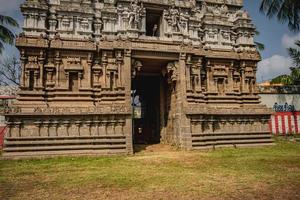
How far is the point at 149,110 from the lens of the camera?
26.5 meters

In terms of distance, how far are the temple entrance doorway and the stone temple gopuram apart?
214 mm

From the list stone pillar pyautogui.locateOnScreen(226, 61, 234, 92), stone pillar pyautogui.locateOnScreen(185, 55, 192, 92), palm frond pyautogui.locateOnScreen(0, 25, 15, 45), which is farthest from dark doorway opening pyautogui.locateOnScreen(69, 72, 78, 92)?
stone pillar pyautogui.locateOnScreen(226, 61, 234, 92)

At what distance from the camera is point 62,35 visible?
700 inches

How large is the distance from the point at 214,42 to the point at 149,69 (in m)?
5.63

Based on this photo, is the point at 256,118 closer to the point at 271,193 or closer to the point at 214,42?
the point at 214,42

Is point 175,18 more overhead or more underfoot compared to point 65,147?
more overhead

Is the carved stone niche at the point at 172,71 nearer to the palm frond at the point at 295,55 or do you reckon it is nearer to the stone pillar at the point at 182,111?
the stone pillar at the point at 182,111

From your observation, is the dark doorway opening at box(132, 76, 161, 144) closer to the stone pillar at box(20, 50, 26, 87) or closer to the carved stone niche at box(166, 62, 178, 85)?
the carved stone niche at box(166, 62, 178, 85)

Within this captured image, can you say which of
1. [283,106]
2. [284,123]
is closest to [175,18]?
[284,123]

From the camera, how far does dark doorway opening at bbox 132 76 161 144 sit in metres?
23.6

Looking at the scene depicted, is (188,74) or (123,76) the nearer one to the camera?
(123,76)

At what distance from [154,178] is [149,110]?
17.0m

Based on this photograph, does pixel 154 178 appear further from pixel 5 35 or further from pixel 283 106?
pixel 283 106

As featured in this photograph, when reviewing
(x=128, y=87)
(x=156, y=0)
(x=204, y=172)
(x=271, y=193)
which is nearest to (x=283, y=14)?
(x=156, y=0)
